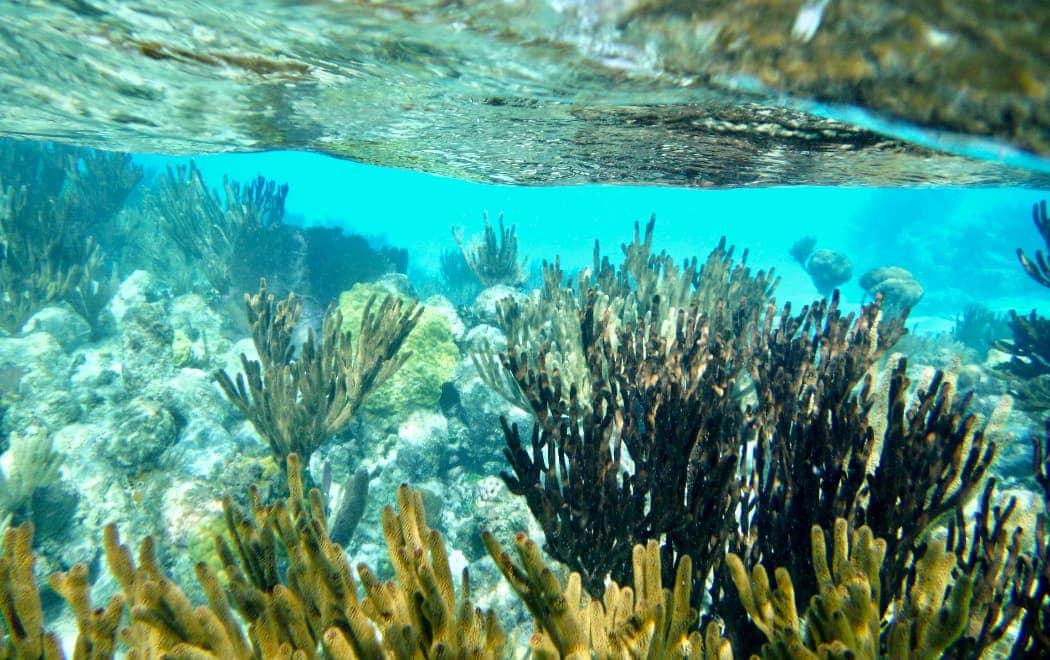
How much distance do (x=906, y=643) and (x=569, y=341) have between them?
4.44 m

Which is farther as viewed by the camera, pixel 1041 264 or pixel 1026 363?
pixel 1041 264

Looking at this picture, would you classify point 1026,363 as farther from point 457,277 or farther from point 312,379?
point 457,277

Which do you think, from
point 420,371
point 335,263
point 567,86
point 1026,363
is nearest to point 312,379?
point 420,371

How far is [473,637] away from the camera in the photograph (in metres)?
1.58

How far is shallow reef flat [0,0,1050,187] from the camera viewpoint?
56.4 inches

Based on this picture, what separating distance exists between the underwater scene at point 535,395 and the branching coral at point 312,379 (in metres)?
0.04

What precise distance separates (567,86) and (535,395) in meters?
1.92

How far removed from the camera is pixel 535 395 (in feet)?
10.2

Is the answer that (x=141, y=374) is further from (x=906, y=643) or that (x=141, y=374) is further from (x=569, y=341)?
(x=906, y=643)

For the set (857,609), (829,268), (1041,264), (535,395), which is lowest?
(829,268)

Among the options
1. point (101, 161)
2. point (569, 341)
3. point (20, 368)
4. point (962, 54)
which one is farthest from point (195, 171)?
point (962, 54)

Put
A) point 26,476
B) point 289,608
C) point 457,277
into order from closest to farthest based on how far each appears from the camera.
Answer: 1. point 289,608
2. point 26,476
3. point 457,277

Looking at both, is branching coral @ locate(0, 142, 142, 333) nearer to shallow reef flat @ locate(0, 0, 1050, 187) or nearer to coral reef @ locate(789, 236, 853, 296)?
shallow reef flat @ locate(0, 0, 1050, 187)

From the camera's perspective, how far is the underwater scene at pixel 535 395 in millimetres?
1630
